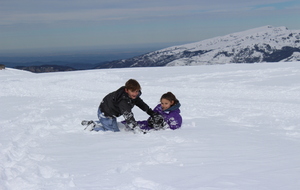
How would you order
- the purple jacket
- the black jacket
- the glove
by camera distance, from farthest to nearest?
the purple jacket
the glove
the black jacket

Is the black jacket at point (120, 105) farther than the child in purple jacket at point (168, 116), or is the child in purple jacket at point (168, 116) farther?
the child in purple jacket at point (168, 116)

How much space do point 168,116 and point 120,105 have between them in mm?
1080

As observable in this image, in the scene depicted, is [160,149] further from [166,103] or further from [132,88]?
[166,103]

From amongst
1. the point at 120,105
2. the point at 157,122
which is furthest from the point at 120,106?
the point at 157,122

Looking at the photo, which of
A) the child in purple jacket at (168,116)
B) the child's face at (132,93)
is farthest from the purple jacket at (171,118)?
the child's face at (132,93)

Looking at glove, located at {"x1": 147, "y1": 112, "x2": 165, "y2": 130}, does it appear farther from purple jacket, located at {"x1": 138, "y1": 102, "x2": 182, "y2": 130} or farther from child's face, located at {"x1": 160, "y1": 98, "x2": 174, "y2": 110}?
child's face, located at {"x1": 160, "y1": 98, "x2": 174, "y2": 110}

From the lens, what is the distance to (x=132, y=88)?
226 inches

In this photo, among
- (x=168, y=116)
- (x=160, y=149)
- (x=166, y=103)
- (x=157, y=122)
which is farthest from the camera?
(x=166, y=103)

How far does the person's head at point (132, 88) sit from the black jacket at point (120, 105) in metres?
0.11

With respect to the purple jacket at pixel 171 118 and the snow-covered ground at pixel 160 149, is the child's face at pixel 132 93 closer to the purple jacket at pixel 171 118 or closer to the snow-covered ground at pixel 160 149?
the snow-covered ground at pixel 160 149

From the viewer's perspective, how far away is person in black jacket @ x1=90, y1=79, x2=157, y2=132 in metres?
5.80

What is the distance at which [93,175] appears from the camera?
3479mm

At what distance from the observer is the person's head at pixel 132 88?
18.8 ft

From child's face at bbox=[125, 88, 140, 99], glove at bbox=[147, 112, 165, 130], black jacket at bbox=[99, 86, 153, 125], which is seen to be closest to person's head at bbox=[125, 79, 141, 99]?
child's face at bbox=[125, 88, 140, 99]
